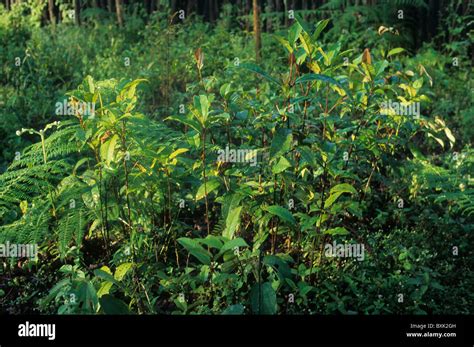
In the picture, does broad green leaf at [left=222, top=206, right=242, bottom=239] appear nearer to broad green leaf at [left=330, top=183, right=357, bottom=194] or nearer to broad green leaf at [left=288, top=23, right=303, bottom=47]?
broad green leaf at [left=330, top=183, right=357, bottom=194]

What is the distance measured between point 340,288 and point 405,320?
1.02 meters

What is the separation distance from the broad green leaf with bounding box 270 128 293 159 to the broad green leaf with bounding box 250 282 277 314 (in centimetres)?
59

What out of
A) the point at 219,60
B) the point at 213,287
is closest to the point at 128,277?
the point at 213,287

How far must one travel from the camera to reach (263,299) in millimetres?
3033

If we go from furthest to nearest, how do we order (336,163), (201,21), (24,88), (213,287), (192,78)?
(201,21) → (192,78) → (24,88) → (336,163) → (213,287)

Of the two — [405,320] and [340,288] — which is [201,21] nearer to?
[340,288]

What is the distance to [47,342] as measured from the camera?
2.74m

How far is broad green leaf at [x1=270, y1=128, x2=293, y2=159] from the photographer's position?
3.21m

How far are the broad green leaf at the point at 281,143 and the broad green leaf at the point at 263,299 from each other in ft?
1.93

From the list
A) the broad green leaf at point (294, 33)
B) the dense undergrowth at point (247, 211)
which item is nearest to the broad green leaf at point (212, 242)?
the dense undergrowth at point (247, 211)

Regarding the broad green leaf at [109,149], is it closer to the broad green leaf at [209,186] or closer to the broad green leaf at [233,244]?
the broad green leaf at [209,186]

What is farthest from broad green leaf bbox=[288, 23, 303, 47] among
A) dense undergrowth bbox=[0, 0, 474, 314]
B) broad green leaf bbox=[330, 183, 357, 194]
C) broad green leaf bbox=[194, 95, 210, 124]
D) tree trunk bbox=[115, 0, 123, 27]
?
tree trunk bbox=[115, 0, 123, 27]

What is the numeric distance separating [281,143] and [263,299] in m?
0.70

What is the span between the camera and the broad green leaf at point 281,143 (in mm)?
3205
